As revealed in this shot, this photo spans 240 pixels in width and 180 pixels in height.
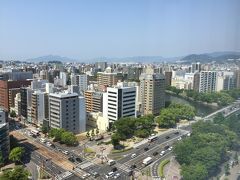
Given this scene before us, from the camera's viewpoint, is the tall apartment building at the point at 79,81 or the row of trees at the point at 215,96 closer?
the row of trees at the point at 215,96

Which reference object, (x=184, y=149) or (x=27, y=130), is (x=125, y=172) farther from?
(x=27, y=130)

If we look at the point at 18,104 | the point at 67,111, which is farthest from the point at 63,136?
the point at 18,104

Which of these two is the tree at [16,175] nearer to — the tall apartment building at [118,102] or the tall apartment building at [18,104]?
the tall apartment building at [118,102]

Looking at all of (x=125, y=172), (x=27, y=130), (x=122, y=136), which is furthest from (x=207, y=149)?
(x=27, y=130)

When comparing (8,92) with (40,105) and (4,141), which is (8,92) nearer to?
(40,105)

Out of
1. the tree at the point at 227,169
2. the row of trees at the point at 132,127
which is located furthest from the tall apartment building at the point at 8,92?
the tree at the point at 227,169

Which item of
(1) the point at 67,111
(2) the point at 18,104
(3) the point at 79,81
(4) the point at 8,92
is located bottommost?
(2) the point at 18,104

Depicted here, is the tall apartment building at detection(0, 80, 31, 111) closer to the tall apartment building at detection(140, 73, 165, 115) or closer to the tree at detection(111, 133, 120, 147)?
the tall apartment building at detection(140, 73, 165, 115)
